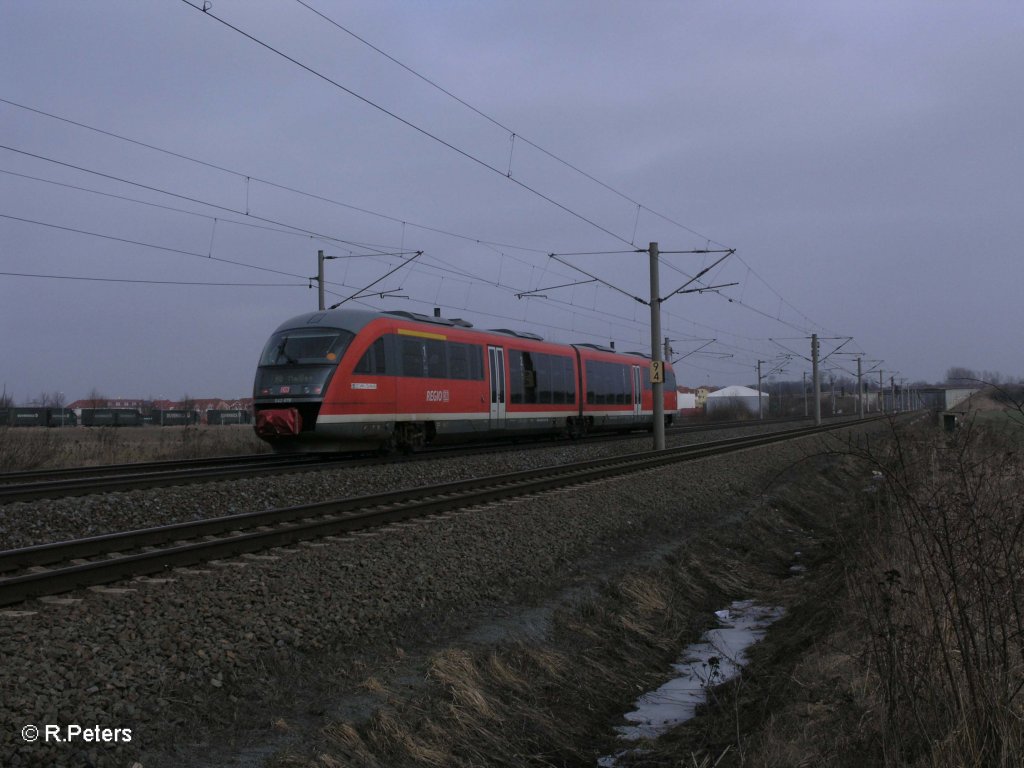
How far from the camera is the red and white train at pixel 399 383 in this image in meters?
17.5

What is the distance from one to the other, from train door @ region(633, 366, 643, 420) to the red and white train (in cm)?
711

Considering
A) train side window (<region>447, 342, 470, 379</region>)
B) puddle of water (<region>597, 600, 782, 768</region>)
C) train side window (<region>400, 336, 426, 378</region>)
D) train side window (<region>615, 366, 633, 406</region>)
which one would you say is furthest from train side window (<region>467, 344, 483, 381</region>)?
puddle of water (<region>597, 600, 782, 768</region>)

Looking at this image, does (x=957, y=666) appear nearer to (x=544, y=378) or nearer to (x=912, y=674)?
(x=912, y=674)

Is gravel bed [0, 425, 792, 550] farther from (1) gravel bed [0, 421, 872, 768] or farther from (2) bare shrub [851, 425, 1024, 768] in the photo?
(2) bare shrub [851, 425, 1024, 768]

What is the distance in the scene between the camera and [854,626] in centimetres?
692

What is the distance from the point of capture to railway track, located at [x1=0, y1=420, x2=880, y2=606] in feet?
23.0

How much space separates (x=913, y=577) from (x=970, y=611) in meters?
1.04

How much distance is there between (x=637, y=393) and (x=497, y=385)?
42.4 feet

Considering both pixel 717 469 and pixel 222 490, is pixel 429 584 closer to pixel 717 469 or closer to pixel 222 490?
pixel 222 490

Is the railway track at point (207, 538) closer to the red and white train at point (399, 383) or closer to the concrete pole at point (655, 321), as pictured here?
the red and white train at point (399, 383)

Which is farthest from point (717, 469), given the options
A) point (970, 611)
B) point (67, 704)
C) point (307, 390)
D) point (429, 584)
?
point (67, 704)

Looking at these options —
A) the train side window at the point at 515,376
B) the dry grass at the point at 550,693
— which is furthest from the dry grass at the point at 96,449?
the dry grass at the point at 550,693

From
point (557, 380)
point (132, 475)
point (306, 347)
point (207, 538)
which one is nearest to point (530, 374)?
point (557, 380)

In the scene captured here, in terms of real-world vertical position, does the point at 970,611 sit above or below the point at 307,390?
below
